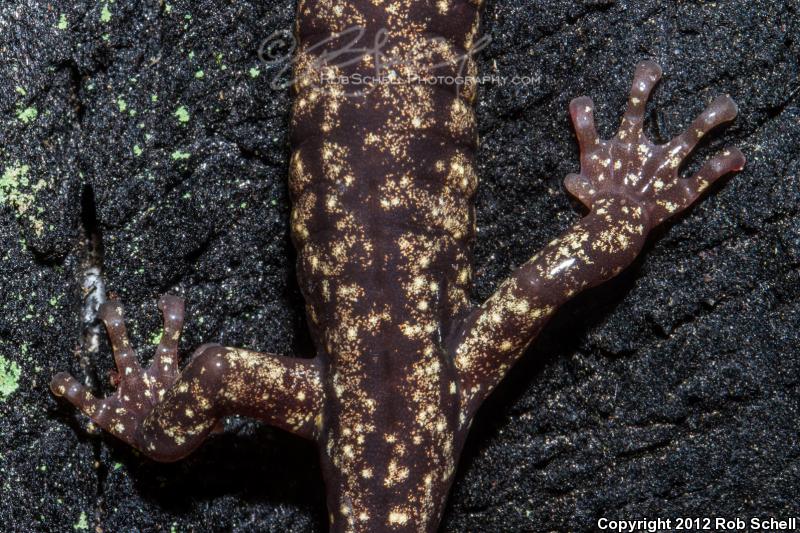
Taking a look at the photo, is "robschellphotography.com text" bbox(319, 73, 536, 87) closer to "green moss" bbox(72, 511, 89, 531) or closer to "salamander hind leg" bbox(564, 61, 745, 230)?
"salamander hind leg" bbox(564, 61, 745, 230)

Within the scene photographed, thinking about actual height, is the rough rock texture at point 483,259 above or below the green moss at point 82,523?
above

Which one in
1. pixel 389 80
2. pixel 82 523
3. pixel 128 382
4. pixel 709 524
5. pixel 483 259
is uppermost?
pixel 389 80

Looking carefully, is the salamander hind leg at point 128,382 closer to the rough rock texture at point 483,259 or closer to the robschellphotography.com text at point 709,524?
the rough rock texture at point 483,259

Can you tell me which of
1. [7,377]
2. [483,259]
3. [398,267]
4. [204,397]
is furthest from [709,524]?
[7,377]

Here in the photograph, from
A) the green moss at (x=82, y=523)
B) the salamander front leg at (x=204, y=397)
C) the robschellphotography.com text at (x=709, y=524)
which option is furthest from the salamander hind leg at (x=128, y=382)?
the robschellphotography.com text at (x=709, y=524)

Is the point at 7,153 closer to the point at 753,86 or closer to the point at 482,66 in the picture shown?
the point at 482,66

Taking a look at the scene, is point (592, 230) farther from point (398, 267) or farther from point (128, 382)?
point (128, 382)

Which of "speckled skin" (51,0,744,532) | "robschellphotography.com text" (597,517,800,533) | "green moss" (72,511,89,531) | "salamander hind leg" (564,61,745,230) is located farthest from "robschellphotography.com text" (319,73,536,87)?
"green moss" (72,511,89,531)
